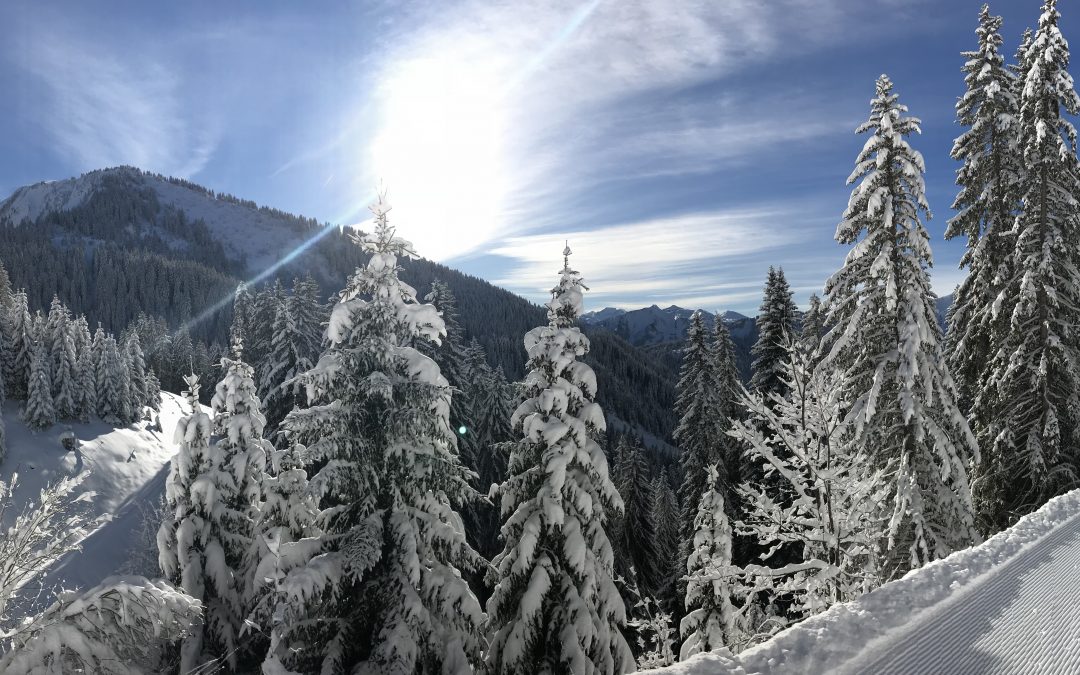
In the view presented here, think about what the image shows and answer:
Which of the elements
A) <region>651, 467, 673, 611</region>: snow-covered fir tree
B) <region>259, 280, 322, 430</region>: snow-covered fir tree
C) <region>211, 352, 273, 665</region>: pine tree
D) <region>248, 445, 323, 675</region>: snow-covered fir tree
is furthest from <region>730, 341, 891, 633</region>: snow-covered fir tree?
<region>259, 280, 322, 430</region>: snow-covered fir tree

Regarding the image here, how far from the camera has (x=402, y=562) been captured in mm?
10148

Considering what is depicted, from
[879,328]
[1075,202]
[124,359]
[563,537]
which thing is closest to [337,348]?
[563,537]

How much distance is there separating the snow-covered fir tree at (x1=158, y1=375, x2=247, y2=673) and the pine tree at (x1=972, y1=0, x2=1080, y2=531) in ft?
66.3

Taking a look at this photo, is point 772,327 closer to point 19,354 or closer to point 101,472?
point 101,472

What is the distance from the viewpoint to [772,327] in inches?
1000

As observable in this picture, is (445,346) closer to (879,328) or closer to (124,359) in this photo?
(879,328)

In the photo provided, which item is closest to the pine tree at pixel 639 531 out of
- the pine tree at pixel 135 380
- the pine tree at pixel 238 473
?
the pine tree at pixel 238 473

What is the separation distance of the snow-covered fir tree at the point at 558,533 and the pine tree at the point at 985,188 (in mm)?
11355

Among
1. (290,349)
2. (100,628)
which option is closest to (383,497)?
(100,628)

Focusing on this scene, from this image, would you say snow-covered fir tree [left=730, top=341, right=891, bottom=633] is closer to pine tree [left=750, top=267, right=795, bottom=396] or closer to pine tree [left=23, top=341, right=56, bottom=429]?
pine tree [left=750, top=267, right=795, bottom=396]

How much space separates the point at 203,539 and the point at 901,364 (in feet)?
56.8

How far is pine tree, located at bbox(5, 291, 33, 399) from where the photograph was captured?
5534 cm

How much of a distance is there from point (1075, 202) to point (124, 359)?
7653 centimetres

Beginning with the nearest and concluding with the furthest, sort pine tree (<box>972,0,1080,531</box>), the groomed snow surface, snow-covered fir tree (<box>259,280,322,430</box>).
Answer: the groomed snow surface, pine tree (<box>972,0,1080,531</box>), snow-covered fir tree (<box>259,280,322,430</box>)
